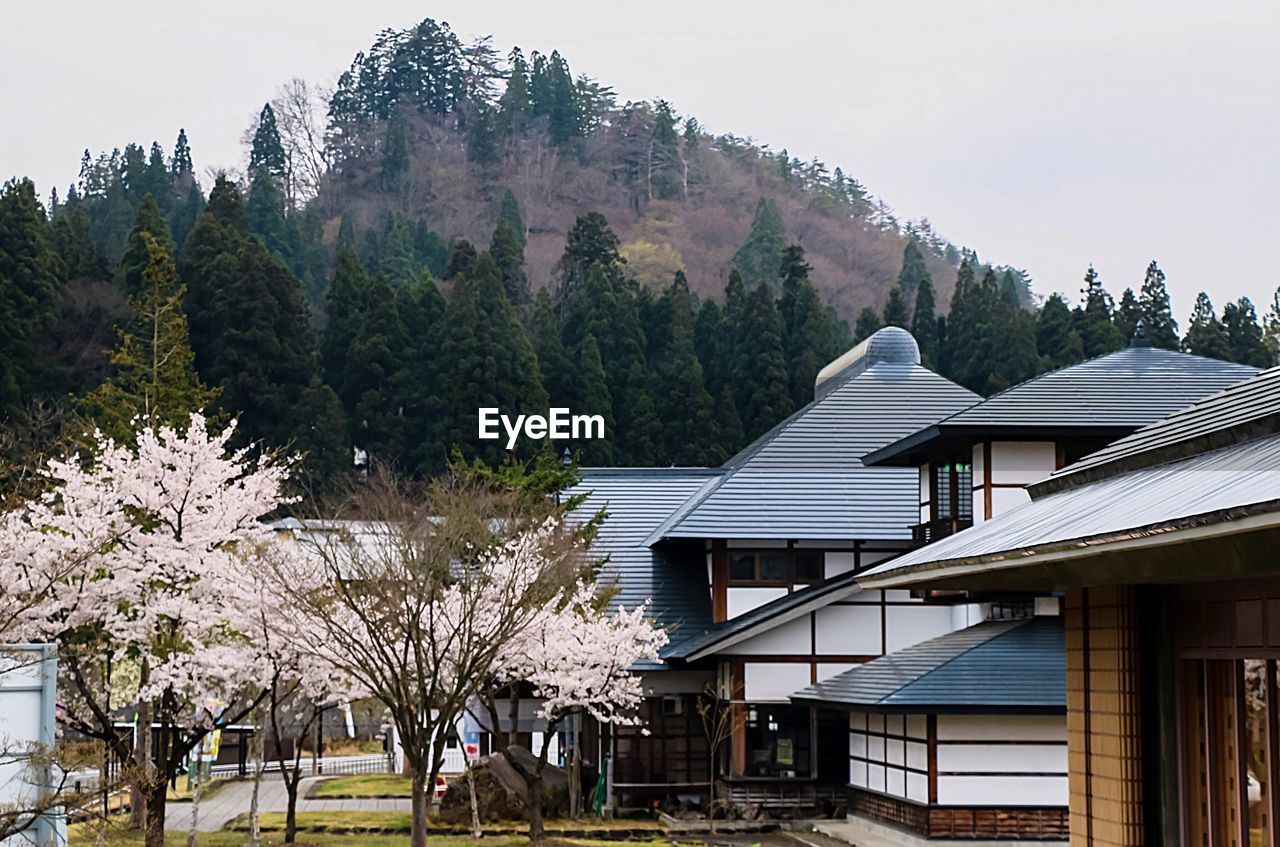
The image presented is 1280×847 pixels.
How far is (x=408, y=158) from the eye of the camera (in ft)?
358

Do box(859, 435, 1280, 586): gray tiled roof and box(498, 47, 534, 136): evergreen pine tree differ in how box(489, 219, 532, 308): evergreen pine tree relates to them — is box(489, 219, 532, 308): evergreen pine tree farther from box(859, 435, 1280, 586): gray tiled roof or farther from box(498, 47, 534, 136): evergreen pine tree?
box(859, 435, 1280, 586): gray tiled roof

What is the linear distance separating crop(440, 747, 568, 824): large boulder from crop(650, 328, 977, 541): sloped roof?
4.59 metres

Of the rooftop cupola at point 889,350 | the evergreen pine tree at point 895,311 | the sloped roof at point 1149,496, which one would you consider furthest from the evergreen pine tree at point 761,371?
the sloped roof at point 1149,496

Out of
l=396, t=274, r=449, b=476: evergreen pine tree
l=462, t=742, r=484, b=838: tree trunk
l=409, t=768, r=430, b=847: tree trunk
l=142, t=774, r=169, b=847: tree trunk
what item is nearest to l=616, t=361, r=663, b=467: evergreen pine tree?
l=396, t=274, r=449, b=476: evergreen pine tree

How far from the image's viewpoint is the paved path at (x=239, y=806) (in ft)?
83.1

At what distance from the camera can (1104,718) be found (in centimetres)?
819

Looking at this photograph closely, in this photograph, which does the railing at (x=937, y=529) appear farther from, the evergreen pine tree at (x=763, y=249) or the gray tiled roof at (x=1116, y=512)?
the evergreen pine tree at (x=763, y=249)

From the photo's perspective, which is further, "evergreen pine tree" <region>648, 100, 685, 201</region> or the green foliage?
"evergreen pine tree" <region>648, 100, 685, 201</region>

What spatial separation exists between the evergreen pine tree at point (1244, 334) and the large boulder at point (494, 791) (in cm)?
3664

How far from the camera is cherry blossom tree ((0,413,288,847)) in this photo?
19156 millimetres

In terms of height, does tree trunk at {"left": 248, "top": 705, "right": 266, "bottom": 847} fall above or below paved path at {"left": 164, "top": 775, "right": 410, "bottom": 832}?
above

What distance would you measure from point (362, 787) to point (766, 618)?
11566 mm

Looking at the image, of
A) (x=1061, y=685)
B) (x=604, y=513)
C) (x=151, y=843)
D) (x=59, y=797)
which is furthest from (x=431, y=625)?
(x=604, y=513)

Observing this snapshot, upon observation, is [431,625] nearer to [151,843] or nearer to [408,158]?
[151,843]
